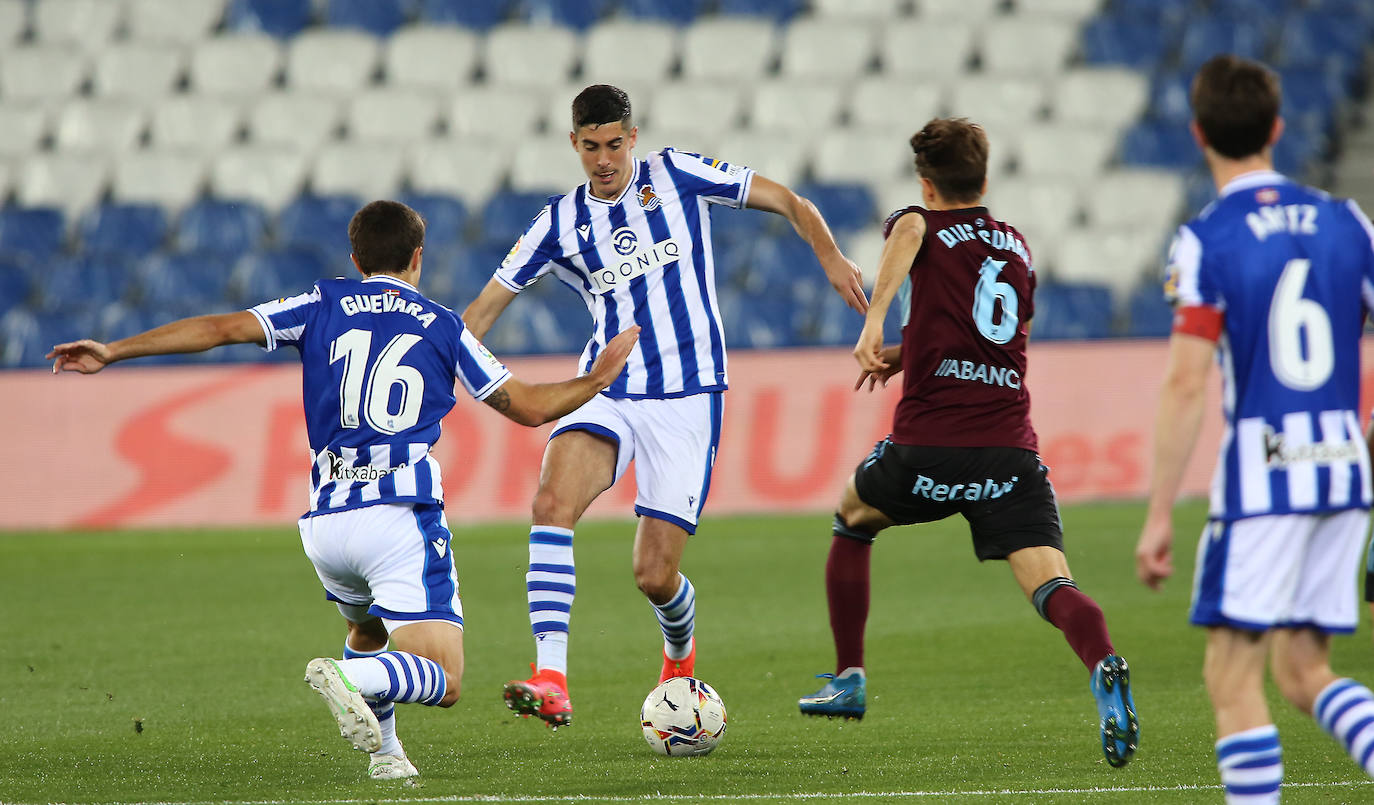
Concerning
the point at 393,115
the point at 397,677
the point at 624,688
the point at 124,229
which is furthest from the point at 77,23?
the point at 397,677

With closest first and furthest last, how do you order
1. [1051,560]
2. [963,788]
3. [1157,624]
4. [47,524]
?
1. [963,788]
2. [1051,560]
3. [1157,624]
4. [47,524]

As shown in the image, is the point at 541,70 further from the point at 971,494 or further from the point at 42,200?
the point at 971,494

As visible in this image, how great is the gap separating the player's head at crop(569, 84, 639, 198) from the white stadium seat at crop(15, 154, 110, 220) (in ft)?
42.8

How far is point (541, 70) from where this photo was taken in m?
18.2

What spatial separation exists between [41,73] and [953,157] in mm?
16192

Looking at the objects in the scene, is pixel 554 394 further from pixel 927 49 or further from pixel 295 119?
pixel 927 49

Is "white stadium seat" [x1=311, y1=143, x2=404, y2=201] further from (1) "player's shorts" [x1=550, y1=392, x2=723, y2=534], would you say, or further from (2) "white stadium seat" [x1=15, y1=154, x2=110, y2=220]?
(1) "player's shorts" [x1=550, y1=392, x2=723, y2=534]

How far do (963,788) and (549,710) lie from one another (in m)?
1.28

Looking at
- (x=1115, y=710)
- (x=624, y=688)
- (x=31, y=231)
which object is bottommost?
(x=624, y=688)

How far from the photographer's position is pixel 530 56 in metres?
18.3

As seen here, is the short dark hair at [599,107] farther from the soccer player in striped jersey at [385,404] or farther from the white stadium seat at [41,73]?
the white stadium seat at [41,73]

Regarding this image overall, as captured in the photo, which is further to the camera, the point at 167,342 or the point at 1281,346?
the point at 167,342

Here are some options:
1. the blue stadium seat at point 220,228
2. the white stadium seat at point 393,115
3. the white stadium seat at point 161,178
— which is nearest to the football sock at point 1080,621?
the blue stadium seat at point 220,228

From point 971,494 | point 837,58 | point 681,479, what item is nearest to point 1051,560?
point 971,494
